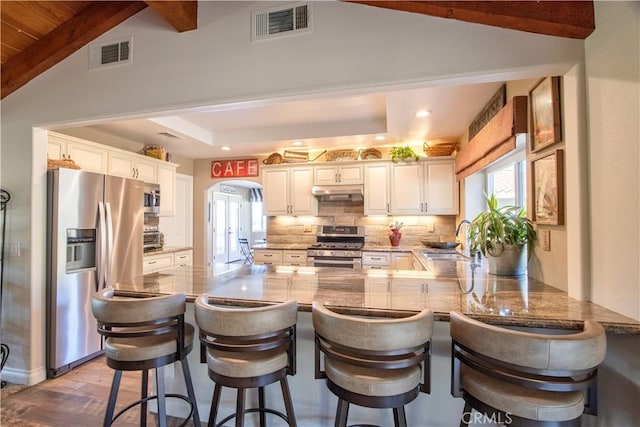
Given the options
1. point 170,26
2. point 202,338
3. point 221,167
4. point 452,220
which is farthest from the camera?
point 221,167

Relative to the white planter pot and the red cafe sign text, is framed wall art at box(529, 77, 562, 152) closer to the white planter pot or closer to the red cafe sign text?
the white planter pot

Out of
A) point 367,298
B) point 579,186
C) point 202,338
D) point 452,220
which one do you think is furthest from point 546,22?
point 452,220

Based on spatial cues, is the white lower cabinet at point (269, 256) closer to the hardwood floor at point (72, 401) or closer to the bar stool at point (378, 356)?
the hardwood floor at point (72, 401)

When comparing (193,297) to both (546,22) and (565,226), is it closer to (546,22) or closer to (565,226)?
(565,226)

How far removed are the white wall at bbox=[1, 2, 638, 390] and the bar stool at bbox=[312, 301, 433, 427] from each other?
931 millimetres

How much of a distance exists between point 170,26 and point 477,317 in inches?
110

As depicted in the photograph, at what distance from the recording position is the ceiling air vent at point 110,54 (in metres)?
2.36

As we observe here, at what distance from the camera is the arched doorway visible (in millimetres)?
8312

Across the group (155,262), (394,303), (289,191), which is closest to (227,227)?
(289,191)

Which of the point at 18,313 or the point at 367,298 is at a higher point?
the point at 367,298

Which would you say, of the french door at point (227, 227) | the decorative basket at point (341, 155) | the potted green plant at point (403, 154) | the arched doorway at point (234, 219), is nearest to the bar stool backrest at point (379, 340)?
the potted green plant at point (403, 154)

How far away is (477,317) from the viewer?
1.28 m

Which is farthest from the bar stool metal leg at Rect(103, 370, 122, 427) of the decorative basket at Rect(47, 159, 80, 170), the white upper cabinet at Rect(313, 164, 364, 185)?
the white upper cabinet at Rect(313, 164, 364, 185)

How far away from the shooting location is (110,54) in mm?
2422
